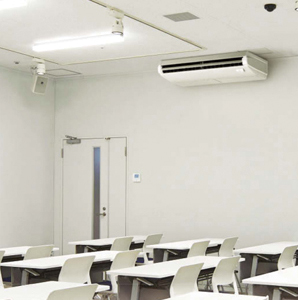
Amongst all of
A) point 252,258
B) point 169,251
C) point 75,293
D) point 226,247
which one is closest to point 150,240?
point 169,251

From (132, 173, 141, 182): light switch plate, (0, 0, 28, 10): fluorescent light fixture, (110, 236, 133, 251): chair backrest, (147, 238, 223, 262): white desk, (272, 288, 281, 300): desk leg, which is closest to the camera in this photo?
(272, 288, 281, 300): desk leg

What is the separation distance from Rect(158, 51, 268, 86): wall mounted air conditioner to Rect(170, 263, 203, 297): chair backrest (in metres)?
4.19

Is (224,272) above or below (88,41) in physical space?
below

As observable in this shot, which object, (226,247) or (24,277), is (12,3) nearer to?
(24,277)

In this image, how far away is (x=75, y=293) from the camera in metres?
3.81

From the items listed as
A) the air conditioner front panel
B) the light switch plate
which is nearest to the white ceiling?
the air conditioner front panel

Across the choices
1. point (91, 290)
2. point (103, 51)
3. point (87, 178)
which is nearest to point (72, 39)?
point (103, 51)

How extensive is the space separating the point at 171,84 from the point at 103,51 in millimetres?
1718

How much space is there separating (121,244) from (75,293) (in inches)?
164

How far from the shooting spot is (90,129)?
10672 mm

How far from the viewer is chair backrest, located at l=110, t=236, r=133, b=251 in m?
7.81

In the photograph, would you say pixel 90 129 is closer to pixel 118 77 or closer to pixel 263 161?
pixel 118 77

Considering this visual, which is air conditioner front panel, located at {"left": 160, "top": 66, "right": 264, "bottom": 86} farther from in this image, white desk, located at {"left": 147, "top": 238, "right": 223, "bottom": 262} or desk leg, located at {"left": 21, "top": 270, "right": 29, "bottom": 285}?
desk leg, located at {"left": 21, "top": 270, "right": 29, "bottom": 285}

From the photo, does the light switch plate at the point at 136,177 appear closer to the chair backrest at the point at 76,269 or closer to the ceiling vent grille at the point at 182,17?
the ceiling vent grille at the point at 182,17
